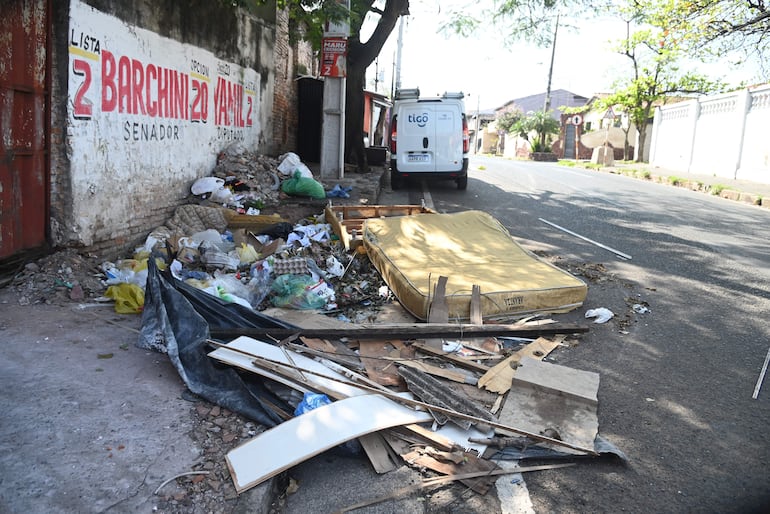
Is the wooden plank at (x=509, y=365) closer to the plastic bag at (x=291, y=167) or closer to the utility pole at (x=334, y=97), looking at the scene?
the plastic bag at (x=291, y=167)

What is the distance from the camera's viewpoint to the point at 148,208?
760 centimetres

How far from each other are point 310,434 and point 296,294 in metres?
2.70

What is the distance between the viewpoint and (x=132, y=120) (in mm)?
7027

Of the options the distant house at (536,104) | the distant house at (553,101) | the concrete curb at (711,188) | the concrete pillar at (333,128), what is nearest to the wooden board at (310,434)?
the concrete pillar at (333,128)

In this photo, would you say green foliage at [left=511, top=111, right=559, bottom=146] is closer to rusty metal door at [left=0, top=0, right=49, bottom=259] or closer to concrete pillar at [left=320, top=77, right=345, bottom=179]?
concrete pillar at [left=320, top=77, right=345, bottom=179]

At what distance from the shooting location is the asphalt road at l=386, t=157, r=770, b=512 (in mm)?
2953

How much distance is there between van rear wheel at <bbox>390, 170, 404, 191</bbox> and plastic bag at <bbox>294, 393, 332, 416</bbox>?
11.2 metres

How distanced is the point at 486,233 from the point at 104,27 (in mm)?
4929

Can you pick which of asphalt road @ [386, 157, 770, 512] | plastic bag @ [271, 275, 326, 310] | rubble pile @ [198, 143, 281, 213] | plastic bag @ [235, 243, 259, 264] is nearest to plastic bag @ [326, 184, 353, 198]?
rubble pile @ [198, 143, 281, 213]

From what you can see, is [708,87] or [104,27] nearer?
[104,27]

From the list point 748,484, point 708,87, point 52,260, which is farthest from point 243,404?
point 708,87

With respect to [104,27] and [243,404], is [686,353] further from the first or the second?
[104,27]

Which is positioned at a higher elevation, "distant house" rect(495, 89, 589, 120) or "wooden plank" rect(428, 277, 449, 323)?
"distant house" rect(495, 89, 589, 120)

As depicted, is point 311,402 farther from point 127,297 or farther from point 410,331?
point 127,297
